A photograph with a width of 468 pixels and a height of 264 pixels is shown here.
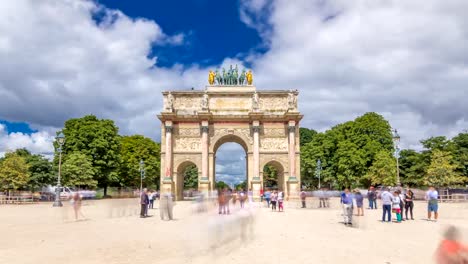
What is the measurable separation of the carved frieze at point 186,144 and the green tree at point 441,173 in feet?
89.7

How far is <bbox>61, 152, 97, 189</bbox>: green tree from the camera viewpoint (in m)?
44.1

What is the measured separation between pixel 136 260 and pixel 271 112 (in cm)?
3797

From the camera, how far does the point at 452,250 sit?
6.21m

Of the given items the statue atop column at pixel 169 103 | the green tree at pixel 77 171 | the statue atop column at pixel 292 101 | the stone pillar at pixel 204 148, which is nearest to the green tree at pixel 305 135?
the statue atop column at pixel 292 101

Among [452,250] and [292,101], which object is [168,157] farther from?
[452,250]

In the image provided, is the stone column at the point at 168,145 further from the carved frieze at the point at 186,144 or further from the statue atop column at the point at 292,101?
the statue atop column at the point at 292,101

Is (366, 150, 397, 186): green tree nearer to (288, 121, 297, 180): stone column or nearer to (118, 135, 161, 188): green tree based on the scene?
(288, 121, 297, 180): stone column

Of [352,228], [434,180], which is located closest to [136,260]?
[352,228]

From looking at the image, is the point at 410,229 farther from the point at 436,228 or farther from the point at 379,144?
the point at 379,144

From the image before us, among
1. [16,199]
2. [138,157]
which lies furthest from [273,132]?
[138,157]

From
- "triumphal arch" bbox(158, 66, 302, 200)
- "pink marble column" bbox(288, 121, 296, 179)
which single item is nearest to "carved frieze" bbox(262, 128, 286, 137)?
"triumphal arch" bbox(158, 66, 302, 200)

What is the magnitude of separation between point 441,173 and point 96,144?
4204 centimetres

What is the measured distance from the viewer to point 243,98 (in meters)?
47.0

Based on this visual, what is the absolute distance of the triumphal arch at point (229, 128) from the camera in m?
45.9
